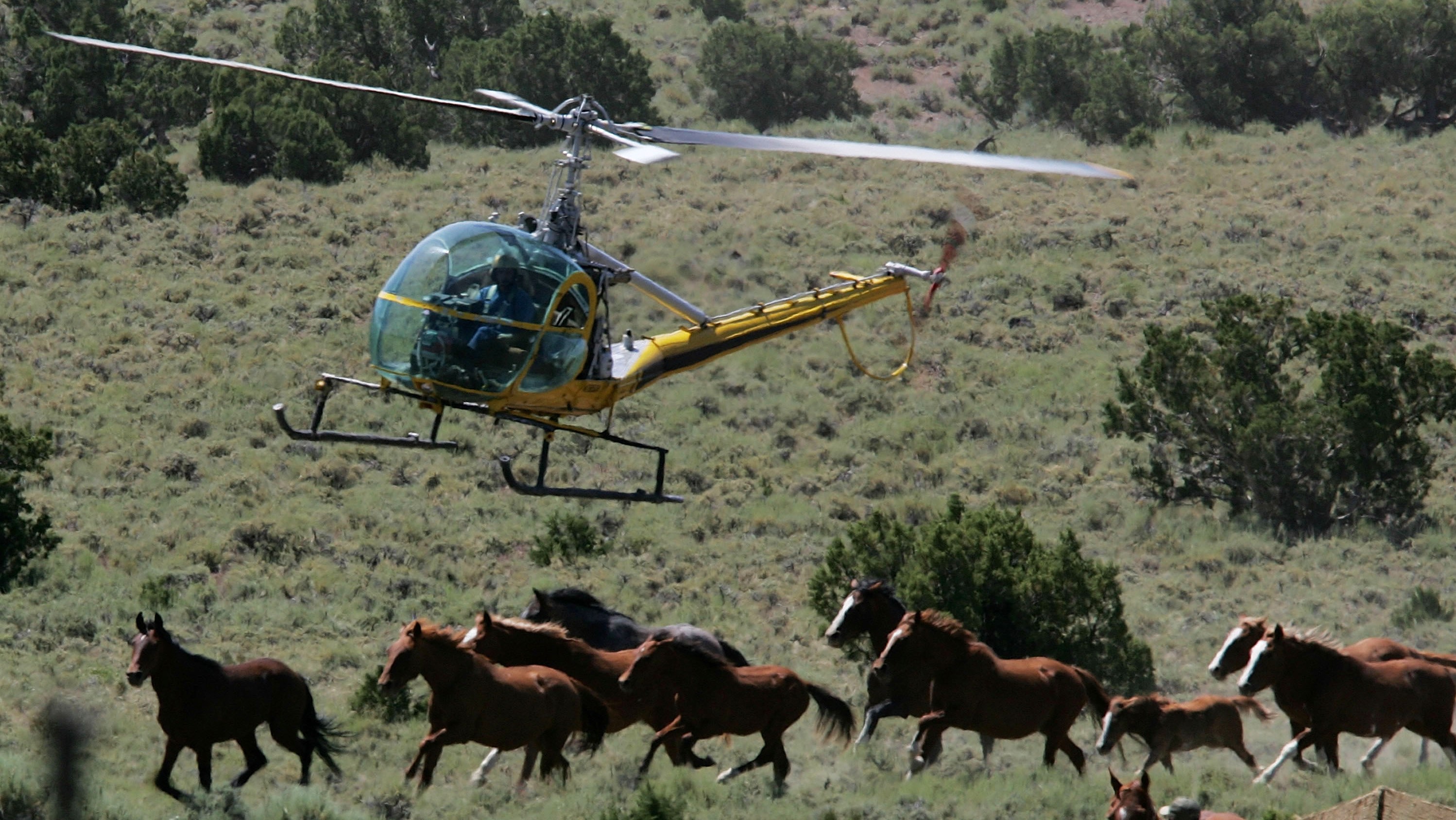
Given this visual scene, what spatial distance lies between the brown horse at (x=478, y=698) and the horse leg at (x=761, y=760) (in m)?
1.37

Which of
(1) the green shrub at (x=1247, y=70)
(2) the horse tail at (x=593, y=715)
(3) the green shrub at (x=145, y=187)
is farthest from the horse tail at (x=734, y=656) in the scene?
(1) the green shrub at (x=1247, y=70)

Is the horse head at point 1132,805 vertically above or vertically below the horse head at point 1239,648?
above

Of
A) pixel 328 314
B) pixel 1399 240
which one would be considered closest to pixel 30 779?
pixel 328 314

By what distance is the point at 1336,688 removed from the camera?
527 inches

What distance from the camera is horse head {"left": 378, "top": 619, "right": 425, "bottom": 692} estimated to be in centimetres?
1184

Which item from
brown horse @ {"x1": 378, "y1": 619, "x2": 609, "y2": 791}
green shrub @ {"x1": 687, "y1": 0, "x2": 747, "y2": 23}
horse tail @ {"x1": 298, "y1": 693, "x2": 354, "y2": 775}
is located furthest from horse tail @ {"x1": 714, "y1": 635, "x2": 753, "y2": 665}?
green shrub @ {"x1": 687, "y1": 0, "x2": 747, "y2": 23}

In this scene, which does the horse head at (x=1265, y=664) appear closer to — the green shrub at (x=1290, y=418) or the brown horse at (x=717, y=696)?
the brown horse at (x=717, y=696)

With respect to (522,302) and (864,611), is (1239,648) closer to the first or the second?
(864,611)

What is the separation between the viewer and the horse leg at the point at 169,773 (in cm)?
1230

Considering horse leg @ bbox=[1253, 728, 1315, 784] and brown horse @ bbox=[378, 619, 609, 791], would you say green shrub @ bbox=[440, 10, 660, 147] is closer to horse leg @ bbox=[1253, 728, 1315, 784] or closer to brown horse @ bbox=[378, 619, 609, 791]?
brown horse @ bbox=[378, 619, 609, 791]

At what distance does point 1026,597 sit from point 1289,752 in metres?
6.57

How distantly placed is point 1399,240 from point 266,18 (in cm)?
3957

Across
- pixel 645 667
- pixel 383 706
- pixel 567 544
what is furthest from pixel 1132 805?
pixel 567 544

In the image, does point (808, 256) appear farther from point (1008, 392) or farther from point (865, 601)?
point (865, 601)
